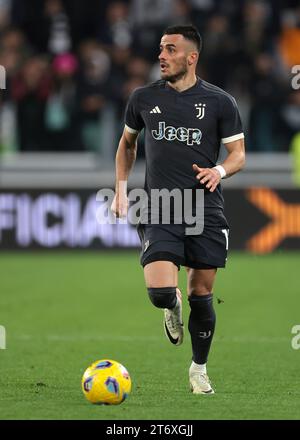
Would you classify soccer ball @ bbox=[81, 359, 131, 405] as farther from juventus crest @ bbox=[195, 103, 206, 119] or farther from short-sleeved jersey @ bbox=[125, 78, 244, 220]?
juventus crest @ bbox=[195, 103, 206, 119]

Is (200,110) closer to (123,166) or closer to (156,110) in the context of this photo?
(156,110)

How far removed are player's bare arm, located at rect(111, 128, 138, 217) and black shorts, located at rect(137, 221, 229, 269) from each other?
0.91 feet

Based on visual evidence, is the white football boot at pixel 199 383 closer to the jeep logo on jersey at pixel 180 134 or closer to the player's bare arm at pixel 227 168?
the player's bare arm at pixel 227 168

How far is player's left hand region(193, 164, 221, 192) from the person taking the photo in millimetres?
7426

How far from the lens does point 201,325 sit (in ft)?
25.6

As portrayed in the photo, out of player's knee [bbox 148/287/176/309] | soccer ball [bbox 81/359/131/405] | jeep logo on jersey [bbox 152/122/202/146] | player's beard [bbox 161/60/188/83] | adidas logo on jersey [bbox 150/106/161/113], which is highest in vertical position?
player's beard [bbox 161/60/188/83]

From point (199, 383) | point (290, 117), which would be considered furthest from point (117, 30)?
point (199, 383)

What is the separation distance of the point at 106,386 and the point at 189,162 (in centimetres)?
168

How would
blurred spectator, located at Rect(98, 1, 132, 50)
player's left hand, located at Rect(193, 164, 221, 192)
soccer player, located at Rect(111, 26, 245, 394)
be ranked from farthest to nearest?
blurred spectator, located at Rect(98, 1, 132, 50) < soccer player, located at Rect(111, 26, 245, 394) < player's left hand, located at Rect(193, 164, 221, 192)

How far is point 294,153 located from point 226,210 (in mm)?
1541

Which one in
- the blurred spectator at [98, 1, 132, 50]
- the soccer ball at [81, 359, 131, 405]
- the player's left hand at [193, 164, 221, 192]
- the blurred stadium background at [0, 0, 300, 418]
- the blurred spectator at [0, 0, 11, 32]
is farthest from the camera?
the blurred spectator at [0, 0, 11, 32]

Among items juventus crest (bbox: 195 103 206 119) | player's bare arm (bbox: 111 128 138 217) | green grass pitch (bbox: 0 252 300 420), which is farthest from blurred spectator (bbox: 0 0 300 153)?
juventus crest (bbox: 195 103 206 119)

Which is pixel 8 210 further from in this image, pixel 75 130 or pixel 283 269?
pixel 283 269

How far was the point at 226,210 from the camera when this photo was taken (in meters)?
17.6
